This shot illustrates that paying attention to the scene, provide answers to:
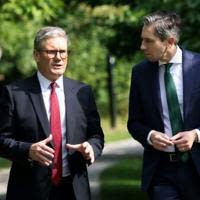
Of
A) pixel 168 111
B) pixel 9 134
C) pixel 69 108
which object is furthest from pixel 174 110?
pixel 9 134

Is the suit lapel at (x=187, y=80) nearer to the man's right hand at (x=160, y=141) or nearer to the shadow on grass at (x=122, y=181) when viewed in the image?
the man's right hand at (x=160, y=141)

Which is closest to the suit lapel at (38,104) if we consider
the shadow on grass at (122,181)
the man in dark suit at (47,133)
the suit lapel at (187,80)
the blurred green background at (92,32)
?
the man in dark suit at (47,133)

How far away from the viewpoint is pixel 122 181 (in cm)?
1191

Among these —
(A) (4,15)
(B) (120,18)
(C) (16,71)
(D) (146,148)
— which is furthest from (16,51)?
(D) (146,148)

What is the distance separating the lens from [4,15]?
35.6 feet

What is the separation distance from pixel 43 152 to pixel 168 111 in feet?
3.05

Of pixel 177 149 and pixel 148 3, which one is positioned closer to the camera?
pixel 177 149

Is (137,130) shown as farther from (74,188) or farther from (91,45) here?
(91,45)

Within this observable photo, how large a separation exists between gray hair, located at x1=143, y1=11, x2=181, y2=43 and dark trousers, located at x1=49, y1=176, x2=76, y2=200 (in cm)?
111

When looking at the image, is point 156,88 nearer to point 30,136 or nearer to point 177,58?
point 177,58

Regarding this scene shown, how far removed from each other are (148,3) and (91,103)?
13.5 ft

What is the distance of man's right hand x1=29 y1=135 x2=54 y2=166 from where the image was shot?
18.0ft

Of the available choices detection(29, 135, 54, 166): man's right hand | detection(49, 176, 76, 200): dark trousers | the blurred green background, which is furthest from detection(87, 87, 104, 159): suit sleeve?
the blurred green background

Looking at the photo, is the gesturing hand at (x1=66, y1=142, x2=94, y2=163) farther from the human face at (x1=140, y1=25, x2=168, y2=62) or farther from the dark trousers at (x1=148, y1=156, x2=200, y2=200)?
the human face at (x1=140, y1=25, x2=168, y2=62)
